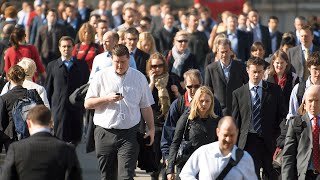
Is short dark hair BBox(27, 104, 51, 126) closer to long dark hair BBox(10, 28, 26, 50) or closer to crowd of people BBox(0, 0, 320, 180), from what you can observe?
crowd of people BBox(0, 0, 320, 180)

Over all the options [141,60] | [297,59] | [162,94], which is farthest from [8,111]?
[297,59]

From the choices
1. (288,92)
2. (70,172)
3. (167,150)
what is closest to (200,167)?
(70,172)

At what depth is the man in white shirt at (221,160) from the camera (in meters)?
11.5

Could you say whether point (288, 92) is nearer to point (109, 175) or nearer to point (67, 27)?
point (109, 175)

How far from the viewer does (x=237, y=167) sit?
11.5 metres

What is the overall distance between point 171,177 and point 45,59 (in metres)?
10.3

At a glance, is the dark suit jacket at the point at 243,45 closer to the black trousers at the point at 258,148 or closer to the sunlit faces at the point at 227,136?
the black trousers at the point at 258,148

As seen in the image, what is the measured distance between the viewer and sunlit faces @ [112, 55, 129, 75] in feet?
46.5

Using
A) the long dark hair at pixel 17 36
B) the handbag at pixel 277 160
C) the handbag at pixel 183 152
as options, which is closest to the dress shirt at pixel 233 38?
the long dark hair at pixel 17 36

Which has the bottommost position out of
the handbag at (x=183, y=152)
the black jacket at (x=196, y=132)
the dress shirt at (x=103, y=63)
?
the handbag at (x=183, y=152)

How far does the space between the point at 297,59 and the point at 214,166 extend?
7487 mm

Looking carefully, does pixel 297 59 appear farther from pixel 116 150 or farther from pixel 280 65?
pixel 116 150

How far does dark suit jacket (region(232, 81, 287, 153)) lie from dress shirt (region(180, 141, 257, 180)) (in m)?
3.33

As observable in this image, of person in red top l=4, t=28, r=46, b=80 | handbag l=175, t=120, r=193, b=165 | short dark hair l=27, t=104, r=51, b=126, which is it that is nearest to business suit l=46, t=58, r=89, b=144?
person in red top l=4, t=28, r=46, b=80
